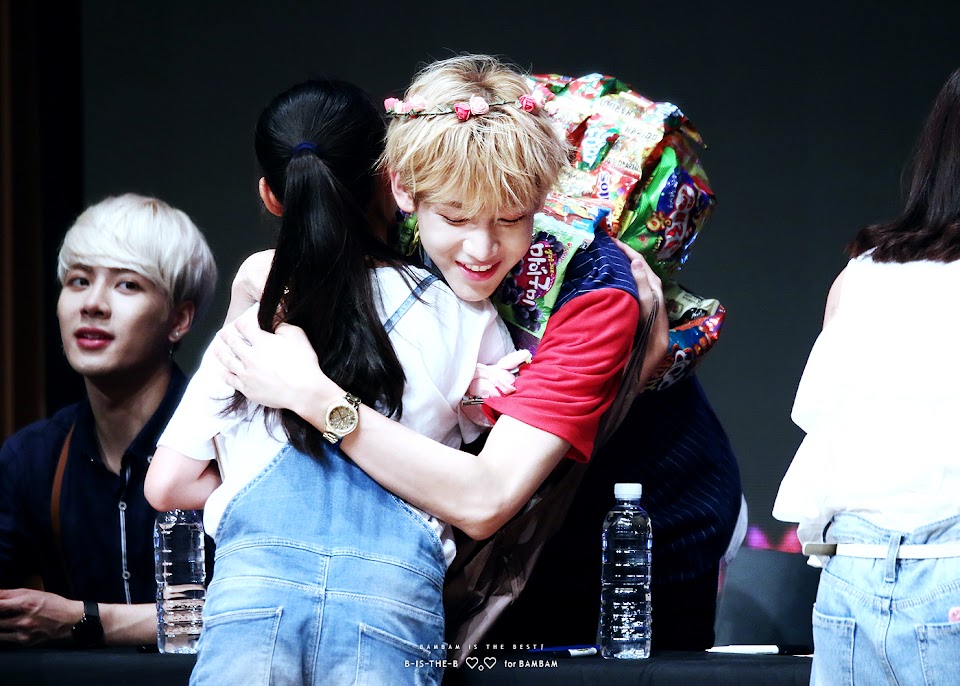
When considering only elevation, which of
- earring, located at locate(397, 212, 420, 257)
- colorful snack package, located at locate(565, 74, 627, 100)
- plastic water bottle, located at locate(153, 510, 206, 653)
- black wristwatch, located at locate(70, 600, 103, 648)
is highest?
colorful snack package, located at locate(565, 74, 627, 100)

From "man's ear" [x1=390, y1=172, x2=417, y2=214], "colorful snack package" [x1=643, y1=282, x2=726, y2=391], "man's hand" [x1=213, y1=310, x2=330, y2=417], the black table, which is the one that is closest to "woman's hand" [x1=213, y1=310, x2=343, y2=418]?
"man's hand" [x1=213, y1=310, x2=330, y2=417]

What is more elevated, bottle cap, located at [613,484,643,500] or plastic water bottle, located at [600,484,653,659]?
bottle cap, located at [613,484,643,500]

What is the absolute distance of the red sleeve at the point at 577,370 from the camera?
5.55 feet

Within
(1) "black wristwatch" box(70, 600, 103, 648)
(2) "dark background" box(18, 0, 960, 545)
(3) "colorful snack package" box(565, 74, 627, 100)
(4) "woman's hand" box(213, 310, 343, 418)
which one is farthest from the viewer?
(2) "dark background" box(18, 0, 960, 545)

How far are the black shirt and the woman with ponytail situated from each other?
2.46 ft

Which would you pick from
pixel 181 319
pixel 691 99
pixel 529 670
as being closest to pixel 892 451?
pixel 529 670

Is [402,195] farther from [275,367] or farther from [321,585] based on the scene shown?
[321,585]

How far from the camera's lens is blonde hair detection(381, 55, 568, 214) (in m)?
1.66

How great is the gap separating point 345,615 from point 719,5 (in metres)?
2.84

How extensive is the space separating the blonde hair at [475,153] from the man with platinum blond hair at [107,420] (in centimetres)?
109

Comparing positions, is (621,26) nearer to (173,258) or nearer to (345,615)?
(173,258)

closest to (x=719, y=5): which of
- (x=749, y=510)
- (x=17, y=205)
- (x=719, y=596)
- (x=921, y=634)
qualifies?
(x=749, y=510)

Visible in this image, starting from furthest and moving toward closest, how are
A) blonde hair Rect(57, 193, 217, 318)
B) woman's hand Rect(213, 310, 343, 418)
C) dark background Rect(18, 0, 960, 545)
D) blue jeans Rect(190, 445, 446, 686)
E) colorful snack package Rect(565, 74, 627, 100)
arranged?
dark background Rect(18, 0, 960, 545), blonde hair Rect(57, 193, 217, 318), colorful snack package Rect(565, 74, 627, 100), woman's hand Rect(213, 310, 343, 418), blue jeans Rect(190, 445, 446, 686)

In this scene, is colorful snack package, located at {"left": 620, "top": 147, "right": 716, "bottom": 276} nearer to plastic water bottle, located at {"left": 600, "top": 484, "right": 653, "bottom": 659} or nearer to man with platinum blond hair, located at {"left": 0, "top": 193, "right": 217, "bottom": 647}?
plastic water bottle, located at {"left": 600, "top": 484, "right": 653, "bottom": 659}
